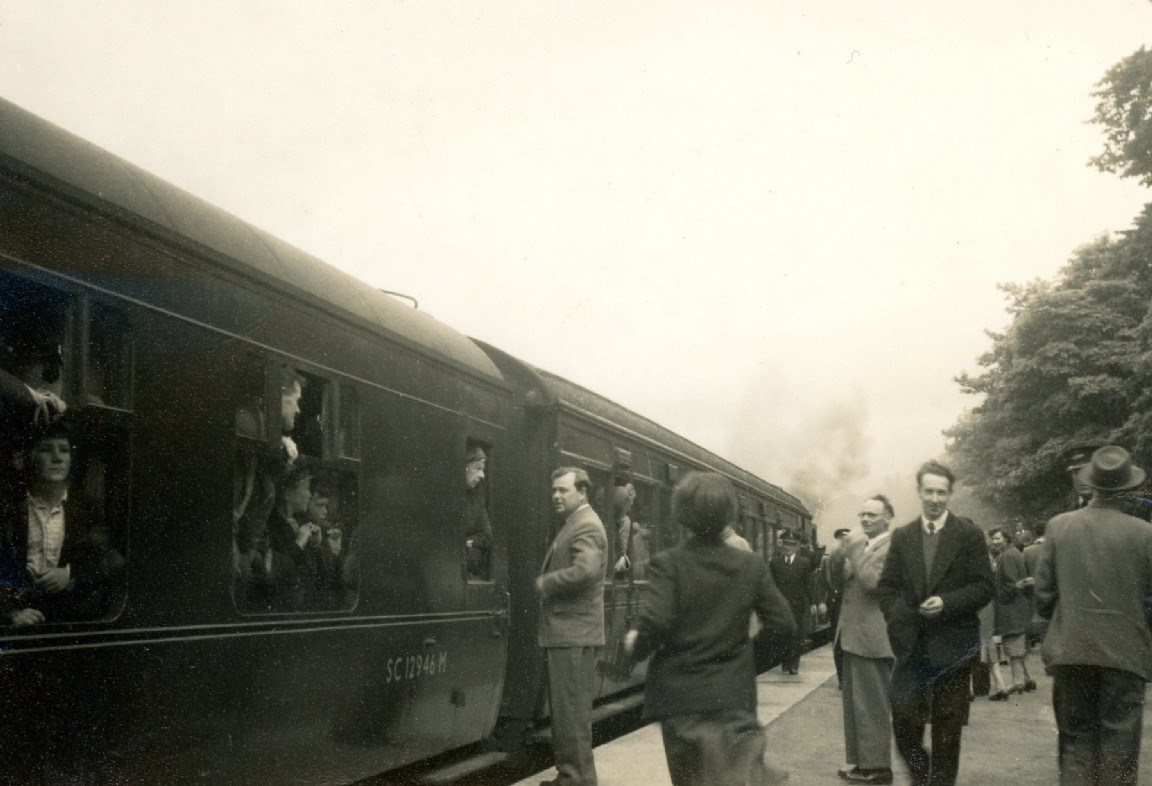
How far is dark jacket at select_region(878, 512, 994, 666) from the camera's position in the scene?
6.48 meters

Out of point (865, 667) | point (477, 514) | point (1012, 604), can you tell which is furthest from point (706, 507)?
point (1012, 604)

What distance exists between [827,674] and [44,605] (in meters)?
13.8

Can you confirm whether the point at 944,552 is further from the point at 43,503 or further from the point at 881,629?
the point at 43,503

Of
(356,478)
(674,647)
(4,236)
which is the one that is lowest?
(674,647)

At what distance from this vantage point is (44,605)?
4.18 m

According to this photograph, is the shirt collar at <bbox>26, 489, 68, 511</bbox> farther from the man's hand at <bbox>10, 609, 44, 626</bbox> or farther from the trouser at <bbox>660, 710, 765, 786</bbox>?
the trouser at <bbox>660, 710, 765, 786</bbox>

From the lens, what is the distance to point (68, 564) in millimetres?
4297

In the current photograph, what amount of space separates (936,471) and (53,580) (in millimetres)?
4325

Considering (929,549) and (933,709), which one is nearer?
(933,709)

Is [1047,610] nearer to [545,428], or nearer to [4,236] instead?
[545,428]

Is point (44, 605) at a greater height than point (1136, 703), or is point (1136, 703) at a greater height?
point (44, 605)

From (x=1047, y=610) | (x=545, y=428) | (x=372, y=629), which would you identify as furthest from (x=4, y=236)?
(x=545, y=428)

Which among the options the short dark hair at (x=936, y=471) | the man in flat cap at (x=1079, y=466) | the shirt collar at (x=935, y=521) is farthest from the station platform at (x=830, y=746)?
the man in flat cap at (x=1079, y=466)

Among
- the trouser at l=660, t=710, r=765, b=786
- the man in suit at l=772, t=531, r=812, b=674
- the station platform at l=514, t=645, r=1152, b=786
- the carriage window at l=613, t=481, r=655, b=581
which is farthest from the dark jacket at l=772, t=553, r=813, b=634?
the trouser at l=660, t=710, r=765, b=786
